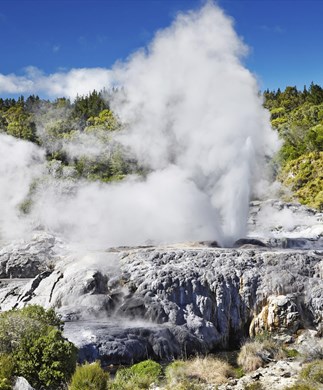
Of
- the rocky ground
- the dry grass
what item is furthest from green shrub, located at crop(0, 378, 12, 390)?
the dry grass

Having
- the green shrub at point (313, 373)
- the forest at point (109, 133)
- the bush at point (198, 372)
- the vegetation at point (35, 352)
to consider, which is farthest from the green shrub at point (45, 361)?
the forest at point (109, 133)

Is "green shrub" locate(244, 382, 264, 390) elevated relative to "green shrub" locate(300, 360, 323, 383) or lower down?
lower down

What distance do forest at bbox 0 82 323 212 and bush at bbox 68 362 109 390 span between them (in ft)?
101

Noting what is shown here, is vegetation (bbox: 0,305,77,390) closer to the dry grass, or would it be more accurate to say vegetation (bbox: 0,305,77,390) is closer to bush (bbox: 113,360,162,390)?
bush (bbox: 113,360,162,390)

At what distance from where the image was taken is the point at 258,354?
46.4ft

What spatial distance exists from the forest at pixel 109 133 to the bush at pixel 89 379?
30.9m

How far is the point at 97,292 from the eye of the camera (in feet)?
60.6

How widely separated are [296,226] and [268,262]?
17.9 metres

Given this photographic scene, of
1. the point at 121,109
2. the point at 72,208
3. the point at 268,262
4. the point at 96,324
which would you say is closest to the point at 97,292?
the point at 96,324

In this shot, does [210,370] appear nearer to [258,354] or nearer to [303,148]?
[258,354]

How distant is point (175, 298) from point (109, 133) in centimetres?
5149

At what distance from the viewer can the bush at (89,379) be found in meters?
9.72

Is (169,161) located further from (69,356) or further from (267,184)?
(69,356)

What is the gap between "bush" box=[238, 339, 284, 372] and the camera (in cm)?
1370
